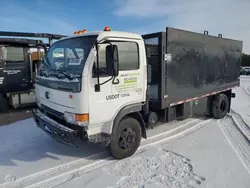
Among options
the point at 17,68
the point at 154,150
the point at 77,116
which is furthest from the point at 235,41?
the point at 17,68

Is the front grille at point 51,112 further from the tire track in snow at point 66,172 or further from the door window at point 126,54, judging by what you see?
the door window at point 126,54

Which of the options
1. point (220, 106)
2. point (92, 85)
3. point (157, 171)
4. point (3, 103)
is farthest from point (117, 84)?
point (3, 103)

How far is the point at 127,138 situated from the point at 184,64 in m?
2.19

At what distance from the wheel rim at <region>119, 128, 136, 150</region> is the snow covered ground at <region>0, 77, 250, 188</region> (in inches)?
10.0

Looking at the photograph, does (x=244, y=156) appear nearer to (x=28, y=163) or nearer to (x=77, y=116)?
(x=77, y=116)

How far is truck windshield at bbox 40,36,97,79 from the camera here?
334cm

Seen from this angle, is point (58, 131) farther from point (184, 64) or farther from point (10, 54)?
point (10, 54)

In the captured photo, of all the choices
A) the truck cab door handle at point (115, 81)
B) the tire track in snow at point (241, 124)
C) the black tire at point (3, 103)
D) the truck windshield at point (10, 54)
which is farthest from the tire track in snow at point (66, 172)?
the truck windshield at point (10, 54)

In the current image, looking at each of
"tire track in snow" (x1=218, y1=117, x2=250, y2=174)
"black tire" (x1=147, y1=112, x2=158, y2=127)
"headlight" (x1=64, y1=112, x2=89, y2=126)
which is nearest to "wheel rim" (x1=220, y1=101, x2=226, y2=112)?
"tire track in snow" (x1=218, y1=117, x2=250, y2=174)

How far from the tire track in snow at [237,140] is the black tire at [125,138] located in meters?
2.00

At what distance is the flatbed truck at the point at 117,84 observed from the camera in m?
3.24

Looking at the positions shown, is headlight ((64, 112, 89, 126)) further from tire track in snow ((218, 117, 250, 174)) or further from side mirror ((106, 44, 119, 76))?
tire track in snow ((218, 117, 250, 174))

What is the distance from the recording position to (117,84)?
11.6 feet

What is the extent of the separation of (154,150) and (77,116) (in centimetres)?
190
